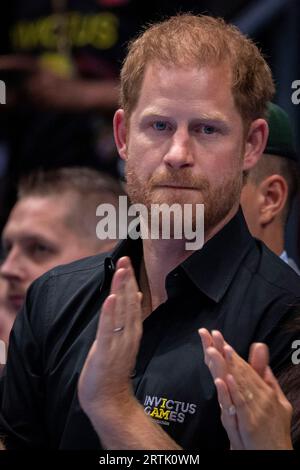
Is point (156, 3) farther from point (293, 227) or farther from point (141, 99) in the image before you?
point (141, 99)

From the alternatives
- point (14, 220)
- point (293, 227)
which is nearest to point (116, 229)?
point (14, 220)

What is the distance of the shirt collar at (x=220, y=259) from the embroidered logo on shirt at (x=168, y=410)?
9.2 inches

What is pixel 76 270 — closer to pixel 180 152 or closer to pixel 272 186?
pixel 180 152

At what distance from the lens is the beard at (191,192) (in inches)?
81.4

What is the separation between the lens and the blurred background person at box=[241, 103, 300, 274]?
275 centimetres

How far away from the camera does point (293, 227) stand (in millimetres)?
3600

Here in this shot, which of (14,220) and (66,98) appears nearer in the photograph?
(14,220)

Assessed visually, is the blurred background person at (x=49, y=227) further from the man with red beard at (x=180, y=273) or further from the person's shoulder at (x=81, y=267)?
the man with red beard at (x=180, y=273)

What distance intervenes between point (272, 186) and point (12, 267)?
0.92 metres

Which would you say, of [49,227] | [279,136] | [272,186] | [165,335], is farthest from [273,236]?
[49,227]

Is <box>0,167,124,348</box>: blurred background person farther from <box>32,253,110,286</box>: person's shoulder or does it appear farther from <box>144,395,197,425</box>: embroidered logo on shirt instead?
<box>144,395,197,425</box>: embroidered logo on shirt

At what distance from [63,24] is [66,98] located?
0.35 m

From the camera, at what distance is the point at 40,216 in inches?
133
